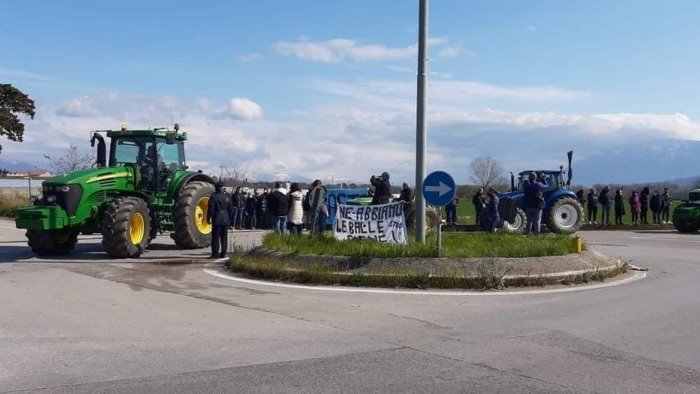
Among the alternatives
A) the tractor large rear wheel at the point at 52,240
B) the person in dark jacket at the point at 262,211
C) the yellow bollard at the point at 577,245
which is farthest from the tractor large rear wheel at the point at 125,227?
the person in dark jacket at the point at 262,211

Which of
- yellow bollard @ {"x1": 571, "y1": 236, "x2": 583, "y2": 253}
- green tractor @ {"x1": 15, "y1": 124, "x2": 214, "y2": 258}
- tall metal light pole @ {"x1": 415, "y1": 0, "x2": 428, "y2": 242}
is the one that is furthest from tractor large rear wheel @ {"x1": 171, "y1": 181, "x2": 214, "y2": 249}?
yellow bollard @ {"x1": 571, "y1": 236, "x2": 583, "y2": 253}

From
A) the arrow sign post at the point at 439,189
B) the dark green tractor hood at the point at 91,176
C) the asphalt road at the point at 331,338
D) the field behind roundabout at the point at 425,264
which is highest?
the dark green tractor hood at the point at 91,176

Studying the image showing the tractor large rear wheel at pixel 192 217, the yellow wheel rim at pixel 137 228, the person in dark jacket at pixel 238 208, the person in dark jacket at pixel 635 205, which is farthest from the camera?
the person in dark jacket at pixel 635 205

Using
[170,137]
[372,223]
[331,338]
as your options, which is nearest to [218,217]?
[170,137]

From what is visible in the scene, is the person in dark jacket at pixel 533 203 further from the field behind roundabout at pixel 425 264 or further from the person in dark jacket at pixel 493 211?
the field behind roundabout at pixel 425 264

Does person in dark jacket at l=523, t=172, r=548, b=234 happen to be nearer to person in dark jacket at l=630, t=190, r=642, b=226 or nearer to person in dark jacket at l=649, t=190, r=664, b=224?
person in dark jacket at l=630, t=190, r=642, b=226

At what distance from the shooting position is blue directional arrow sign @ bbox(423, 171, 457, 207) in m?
12.9

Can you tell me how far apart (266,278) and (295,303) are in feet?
8.69

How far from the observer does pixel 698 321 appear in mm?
9375

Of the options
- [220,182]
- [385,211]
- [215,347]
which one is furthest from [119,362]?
[220,182]

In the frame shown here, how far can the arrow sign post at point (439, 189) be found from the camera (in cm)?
1288

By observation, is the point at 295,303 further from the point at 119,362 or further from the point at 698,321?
the point at 698,321

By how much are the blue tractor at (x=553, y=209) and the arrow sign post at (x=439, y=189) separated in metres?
12.0

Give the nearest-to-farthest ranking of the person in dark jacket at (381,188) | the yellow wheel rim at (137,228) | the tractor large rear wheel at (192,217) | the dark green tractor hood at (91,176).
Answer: the dark green tractor hood at (91,176)
the yellow wheel rim at (137,228)
the tractor large rear wheel at (192,217)
the person in dark jacket at (381,188)
